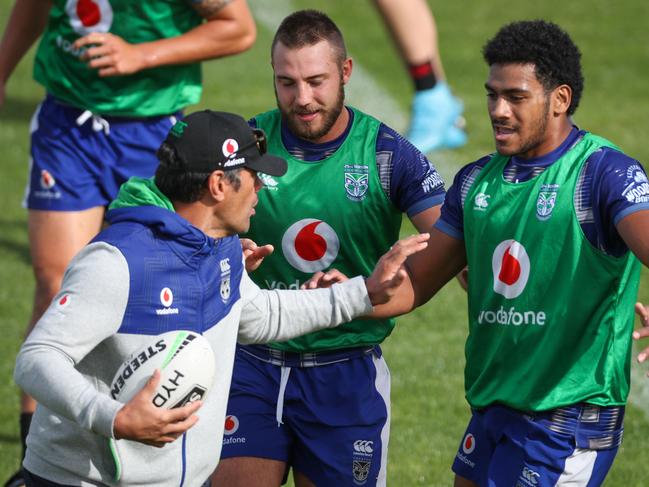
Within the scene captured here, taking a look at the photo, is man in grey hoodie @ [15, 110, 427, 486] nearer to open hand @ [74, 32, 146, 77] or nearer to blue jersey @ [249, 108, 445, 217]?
blue jersey @ [249, 108, 445, 217]

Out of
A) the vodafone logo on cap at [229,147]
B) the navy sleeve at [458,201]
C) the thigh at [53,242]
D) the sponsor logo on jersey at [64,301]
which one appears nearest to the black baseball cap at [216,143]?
the vodafone logo on cap at [229,147]

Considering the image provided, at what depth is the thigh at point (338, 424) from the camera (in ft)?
18.5

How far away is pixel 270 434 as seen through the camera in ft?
18.5

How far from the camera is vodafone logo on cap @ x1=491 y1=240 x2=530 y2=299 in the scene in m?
4.92

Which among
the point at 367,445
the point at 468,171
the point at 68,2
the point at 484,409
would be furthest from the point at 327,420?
the point at 68,2

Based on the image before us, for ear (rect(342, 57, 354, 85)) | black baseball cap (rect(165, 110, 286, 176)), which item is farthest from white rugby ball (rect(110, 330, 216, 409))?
ear (rect(342, 57, 354, 85))

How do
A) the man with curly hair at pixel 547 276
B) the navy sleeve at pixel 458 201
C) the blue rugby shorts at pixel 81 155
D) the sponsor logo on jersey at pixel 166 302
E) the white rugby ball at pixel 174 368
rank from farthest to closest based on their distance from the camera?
the blue rugby shorts at pixel 81 155 → the navy sleeve at pixel 458 201 → the man with curly hair at pixel 547 276 → the sponsor logo on jersey at pixel 166 302 → the white rugby ball at pixel 174 368

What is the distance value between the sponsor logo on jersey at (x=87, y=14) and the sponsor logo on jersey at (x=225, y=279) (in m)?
2.96

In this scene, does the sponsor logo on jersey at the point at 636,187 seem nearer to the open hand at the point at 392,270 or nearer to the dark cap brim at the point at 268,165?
the open hand at the point at 392,270

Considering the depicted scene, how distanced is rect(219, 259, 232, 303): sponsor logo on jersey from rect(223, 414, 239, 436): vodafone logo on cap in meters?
1.04

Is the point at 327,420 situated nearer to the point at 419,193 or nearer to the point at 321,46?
the point at 419,193

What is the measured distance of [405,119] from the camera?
13.4 m

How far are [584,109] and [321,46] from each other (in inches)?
340

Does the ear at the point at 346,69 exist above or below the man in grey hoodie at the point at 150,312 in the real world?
above
